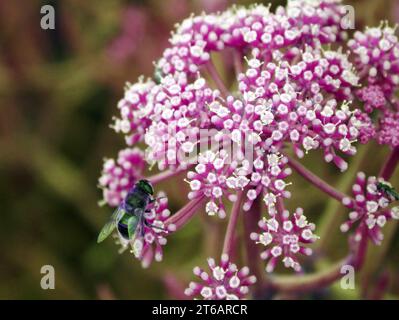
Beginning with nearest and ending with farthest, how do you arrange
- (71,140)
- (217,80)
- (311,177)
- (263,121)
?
(263,121) < (311,177) < (217,80) < (71,140)

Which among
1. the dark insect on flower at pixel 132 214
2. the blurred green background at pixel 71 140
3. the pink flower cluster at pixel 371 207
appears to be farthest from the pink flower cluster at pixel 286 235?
the blurred green background at pixel 71 140

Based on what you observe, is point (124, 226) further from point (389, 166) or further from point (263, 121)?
point (389, 166)

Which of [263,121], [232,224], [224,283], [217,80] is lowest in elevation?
[224,283]

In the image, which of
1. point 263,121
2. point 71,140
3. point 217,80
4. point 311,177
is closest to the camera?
point 263,121

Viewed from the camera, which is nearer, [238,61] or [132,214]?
[132,214]

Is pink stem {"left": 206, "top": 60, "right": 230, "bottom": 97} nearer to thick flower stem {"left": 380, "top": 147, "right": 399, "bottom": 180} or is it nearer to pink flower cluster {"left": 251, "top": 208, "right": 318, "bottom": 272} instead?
pink flower cluster {"left": 251, "top": 208, "right": 318, "bottom": 272}

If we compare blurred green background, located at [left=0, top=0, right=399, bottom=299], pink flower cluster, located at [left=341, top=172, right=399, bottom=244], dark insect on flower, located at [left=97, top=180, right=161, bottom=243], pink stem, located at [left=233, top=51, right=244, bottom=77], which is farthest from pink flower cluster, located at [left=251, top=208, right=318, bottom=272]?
blurred green background, located at [left=0, top=0, right=399, bottom=299]

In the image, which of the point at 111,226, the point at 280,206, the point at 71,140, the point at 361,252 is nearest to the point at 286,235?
the point at 280,206

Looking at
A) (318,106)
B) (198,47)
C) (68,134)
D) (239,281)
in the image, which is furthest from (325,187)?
(68,134)
